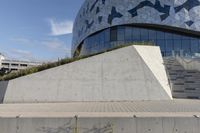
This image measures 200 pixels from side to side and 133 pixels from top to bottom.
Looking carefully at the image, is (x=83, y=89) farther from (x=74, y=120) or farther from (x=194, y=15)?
(x=194, y=15)

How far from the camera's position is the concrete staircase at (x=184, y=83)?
15159 mm

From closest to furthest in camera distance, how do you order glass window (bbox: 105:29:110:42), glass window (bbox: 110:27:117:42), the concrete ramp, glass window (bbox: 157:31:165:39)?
the concrete ramp < glass window (bbox: 157:31:165:39) < glass window (bbox: 110:27:117:42) < glass window (bbox: 105:29:110:42)

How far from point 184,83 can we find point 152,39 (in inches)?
992

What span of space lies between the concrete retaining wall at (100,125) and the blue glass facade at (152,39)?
106ft

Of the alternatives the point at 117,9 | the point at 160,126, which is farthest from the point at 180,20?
the point at 160,126

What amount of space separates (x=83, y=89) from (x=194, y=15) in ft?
107

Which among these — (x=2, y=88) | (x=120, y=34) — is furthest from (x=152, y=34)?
(x=2, y=88)

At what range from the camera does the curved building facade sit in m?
40.3

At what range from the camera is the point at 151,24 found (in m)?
41.5

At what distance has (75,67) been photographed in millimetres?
14492

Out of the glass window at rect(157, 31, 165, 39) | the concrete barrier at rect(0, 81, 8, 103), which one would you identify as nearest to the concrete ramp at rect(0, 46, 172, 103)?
the concrete barrier at rect(0, 81, 8, 103)

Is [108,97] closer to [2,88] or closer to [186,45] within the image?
[2,88]

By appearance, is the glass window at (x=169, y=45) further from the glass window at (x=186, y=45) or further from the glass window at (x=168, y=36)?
the glass window at (x=186, y=45)

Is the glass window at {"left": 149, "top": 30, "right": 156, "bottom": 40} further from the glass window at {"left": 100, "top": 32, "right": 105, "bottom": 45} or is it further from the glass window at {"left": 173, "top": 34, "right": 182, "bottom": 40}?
the glass window at {"left": 100, "top": 32, "right": 105, "bottom": 45}
